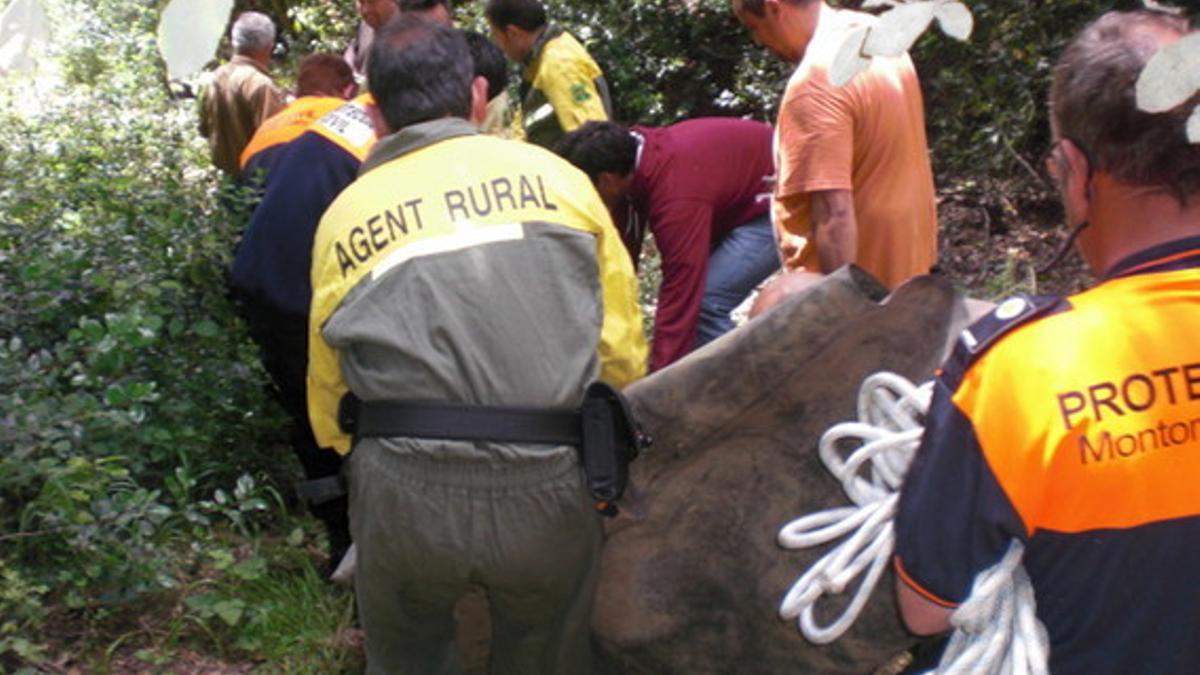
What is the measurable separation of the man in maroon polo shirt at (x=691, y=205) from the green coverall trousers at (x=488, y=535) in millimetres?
1848

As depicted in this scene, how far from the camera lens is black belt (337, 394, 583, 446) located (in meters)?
3.07

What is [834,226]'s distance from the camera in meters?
4.21

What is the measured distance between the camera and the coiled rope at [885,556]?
1.90 metres

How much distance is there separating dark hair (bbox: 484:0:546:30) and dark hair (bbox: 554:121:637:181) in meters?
1.78

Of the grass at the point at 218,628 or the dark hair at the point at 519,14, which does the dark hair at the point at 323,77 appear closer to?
the dark hair at the point at 519,14

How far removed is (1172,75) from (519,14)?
5.47m

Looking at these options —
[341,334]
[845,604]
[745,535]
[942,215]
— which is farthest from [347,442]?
[942,215]

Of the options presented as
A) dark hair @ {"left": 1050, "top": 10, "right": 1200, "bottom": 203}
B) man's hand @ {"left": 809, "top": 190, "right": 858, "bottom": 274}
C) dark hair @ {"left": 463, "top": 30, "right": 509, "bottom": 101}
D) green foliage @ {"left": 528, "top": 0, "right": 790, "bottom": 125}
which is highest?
dark hair @ {"left": 1050, "top": 10, "right": 1200, "bottom": 203}

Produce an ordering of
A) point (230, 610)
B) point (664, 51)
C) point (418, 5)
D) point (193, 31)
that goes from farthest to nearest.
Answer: point (664, 51), point (418, 5), point (230, 610), point (193, 31)

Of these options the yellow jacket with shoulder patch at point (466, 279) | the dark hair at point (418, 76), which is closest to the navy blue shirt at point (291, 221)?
the dark hair at point (418, 76)

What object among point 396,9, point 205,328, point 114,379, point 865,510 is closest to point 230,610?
point 114,379

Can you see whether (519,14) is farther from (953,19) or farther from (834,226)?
(953,19)

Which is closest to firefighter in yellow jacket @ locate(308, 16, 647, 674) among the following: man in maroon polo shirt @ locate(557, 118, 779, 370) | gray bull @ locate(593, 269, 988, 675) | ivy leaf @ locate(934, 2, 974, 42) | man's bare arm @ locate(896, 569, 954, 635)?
gray bull @ locate(593, 269, 988, 675)

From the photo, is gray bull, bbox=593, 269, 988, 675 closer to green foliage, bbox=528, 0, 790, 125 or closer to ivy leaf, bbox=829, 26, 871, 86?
ivy leaf, bbox=829, 26, 871, 86
